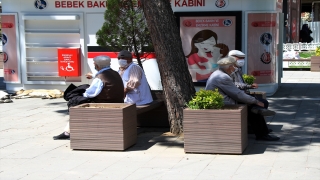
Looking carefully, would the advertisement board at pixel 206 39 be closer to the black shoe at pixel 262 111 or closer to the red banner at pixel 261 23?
the red banner at pixel 261 23

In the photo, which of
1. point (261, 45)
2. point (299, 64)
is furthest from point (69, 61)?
point (299, 64)

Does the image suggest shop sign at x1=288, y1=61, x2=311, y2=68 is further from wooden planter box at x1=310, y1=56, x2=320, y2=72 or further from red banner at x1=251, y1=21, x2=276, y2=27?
red banner at x1=251, y1=21, x2=276, y2=27

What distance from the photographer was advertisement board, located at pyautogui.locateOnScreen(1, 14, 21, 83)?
594 inches

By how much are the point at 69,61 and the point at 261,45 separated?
189 inches

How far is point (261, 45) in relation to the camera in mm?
13859

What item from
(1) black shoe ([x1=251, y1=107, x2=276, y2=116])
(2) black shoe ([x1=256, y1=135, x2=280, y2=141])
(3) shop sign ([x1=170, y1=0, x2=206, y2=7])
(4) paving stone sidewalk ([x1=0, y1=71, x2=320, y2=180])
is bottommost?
(4) paving stone sidewalk ([x1=0, y1=71, x2=320, y2=180])

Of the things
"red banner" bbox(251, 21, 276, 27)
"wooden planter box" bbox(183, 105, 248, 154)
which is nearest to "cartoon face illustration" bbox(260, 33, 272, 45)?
"red banner" bbox(251, 21, 276, 27)

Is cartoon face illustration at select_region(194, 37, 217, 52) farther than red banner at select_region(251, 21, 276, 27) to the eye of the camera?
Yes

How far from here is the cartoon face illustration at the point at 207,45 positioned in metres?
13.9

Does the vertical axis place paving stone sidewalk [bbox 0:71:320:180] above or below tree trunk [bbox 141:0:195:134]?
Answer: below

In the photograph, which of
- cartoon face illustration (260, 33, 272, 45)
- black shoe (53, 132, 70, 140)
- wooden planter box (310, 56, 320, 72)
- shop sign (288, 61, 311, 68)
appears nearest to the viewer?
black shoe (53, 132, 70, 140)

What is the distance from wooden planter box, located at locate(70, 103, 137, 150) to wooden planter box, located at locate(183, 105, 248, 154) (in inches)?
35.5

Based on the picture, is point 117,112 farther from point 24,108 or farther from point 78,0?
point 78,0

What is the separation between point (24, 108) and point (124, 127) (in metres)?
5.30
